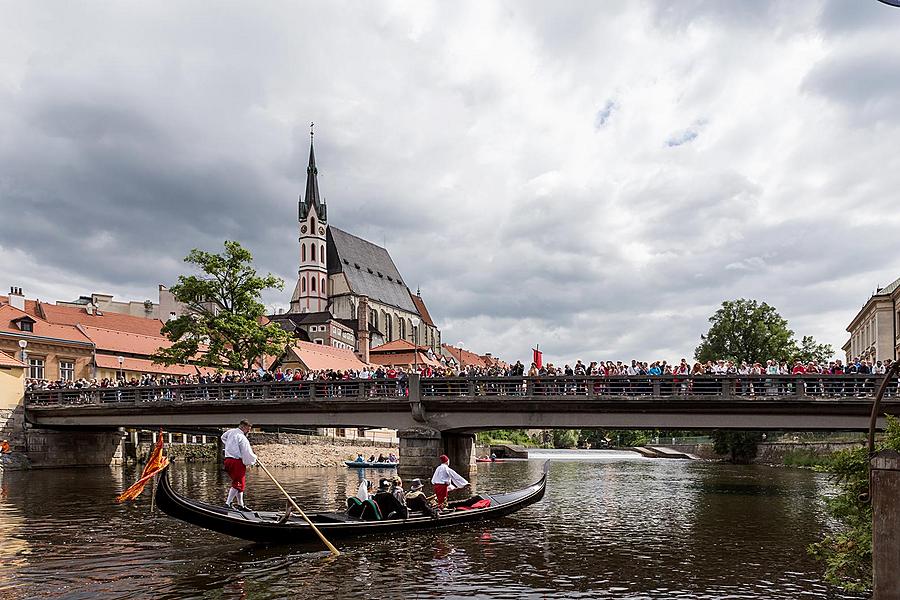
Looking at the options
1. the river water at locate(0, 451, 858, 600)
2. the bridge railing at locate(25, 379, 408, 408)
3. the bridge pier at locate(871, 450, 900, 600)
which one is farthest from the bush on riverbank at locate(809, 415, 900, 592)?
the bridge railing at locate(25, 379, 408, 408)

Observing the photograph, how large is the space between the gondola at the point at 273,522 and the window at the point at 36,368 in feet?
147

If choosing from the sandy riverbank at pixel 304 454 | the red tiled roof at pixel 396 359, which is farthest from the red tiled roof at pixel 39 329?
the red tiled roof at pixel 396 359

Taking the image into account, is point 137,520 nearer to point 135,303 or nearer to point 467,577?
point 467,577

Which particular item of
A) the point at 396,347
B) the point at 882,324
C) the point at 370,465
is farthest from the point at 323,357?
the point at 882,324

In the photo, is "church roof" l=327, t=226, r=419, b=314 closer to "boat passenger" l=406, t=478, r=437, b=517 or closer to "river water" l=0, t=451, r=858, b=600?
"river water" l=0, t=451, r=858, b=600

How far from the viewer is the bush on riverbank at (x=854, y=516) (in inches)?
459

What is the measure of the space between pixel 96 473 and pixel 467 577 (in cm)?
3204

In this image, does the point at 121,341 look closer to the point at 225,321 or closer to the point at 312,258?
the point at 225,321

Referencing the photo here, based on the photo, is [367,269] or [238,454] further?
[367,269]

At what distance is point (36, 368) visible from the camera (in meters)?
55.9

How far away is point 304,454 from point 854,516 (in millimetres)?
43905

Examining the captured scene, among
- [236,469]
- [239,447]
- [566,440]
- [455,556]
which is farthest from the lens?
[566,440]

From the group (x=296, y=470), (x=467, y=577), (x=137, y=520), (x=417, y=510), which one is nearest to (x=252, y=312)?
(x=296, y=470)

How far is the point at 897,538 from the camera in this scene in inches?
347
